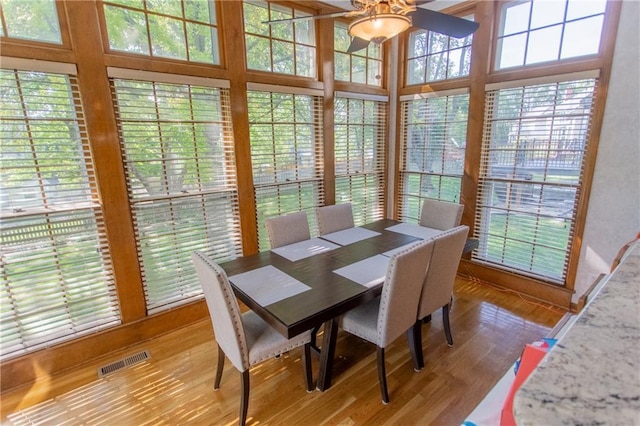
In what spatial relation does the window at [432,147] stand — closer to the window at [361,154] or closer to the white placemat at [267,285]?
the window at [361,154]

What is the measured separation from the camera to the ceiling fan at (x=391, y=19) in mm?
1683

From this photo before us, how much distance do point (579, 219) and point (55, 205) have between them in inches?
163

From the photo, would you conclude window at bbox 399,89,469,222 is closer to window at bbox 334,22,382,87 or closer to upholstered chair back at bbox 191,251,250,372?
window at bbox 334,22,382,87

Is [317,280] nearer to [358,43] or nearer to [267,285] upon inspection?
[267,285]

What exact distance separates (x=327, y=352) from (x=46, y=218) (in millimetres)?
2101

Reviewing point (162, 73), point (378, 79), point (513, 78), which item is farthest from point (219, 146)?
point (513, 78)

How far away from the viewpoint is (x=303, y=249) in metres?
2.55

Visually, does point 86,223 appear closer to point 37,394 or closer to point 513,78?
point 37,394

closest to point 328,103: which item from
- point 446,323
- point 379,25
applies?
point 379,25

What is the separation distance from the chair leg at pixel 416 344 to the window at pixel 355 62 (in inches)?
108

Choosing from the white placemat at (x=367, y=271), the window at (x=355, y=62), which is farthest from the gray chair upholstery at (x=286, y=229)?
the window at (x=355, y=62)

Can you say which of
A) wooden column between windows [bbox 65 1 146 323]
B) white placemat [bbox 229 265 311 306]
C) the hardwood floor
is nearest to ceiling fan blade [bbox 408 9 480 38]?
white placemat [bbox 229 265 311 306]

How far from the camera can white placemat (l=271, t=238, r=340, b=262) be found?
242 centimetres

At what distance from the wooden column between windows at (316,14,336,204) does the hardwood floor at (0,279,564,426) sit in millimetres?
1728
